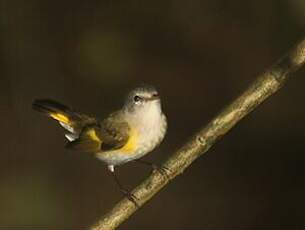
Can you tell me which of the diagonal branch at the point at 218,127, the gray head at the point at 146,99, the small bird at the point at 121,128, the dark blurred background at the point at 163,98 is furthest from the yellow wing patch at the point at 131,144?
the dark blurred background at the point at 163,98

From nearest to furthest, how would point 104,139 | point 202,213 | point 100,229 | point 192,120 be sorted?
point 100,229
point 104,139
point 202,213
point 192,120

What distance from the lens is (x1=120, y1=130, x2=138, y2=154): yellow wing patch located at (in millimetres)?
3816

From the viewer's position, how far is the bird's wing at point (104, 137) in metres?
3.92

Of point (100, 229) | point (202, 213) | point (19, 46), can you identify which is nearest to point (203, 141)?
point (100, 229)

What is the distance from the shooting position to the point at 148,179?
2.78m

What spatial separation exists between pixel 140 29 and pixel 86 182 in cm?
261

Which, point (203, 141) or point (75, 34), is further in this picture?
point (75, 34)

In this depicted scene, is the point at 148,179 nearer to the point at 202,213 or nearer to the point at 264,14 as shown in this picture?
the point at 202,213

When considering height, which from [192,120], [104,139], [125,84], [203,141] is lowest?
[203,141]

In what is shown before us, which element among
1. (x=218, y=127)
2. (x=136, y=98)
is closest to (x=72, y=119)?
(x=136, y=98)

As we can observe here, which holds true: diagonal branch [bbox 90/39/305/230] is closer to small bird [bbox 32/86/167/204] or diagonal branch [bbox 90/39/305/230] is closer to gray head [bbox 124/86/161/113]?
small bird [bbox 32/86/167/204]

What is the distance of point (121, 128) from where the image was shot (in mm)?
4016

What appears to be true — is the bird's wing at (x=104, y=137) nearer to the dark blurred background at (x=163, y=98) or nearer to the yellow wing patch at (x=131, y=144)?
the yellow wing patch at (x=131, y=144)

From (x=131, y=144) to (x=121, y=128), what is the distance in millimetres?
196
